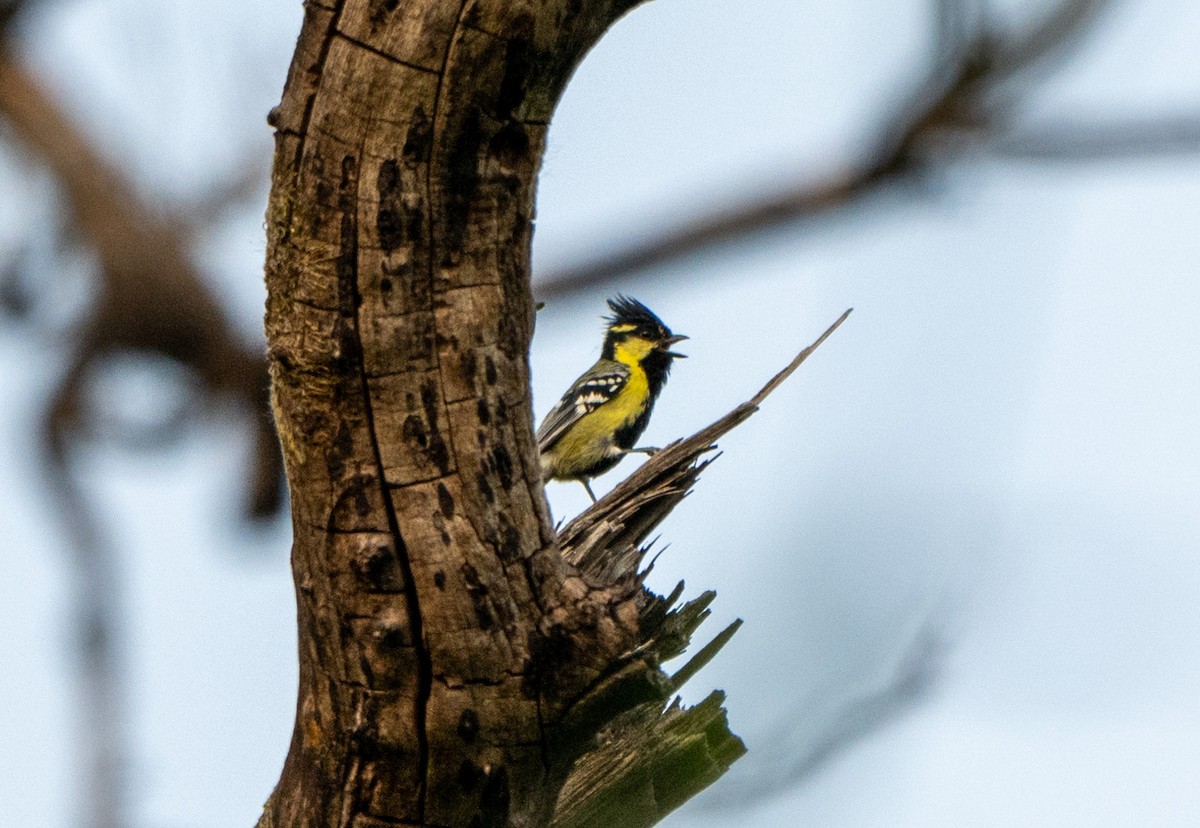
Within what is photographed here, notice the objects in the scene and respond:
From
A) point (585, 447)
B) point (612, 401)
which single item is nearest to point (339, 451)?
point (585, 447)

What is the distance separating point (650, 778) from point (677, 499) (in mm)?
684

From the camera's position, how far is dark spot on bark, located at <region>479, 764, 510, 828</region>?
290 cm

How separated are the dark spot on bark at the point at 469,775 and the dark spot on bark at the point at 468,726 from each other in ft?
0.18

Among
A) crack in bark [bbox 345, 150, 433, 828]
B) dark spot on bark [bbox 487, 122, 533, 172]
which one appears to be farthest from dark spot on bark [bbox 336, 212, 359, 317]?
dark spot on bark [bbox 487, 122, 533, 172]

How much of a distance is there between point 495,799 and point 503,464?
2.36 ft

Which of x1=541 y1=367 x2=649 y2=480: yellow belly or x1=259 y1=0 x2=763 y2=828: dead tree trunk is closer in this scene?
x1=259 y1=0 x2=763 y2=828: dead tree trunk

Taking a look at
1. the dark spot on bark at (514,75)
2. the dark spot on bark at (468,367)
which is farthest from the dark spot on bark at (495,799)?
the dark spot on bark at (514,75)

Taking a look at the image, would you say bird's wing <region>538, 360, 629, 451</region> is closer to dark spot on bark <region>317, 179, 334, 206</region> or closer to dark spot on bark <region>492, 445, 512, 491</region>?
dark spot on bark <region>492, 445, 512, 491</region>

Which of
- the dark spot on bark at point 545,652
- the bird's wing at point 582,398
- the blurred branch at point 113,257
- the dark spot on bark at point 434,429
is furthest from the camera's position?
the blurred branch at point 113,257

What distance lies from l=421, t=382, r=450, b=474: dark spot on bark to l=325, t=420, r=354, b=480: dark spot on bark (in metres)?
0.16

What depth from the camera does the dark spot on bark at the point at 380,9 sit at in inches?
98.8

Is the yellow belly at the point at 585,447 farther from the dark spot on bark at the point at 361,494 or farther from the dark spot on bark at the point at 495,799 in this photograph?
the dark spot on bark at the point at 361,494

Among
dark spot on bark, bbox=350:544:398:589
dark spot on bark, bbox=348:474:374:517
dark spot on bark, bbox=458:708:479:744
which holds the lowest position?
dark spot on bark, bbox=458:708:479:744

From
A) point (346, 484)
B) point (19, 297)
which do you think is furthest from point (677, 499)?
point (19, 297)
